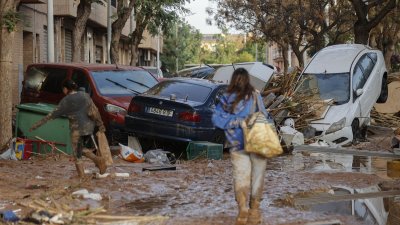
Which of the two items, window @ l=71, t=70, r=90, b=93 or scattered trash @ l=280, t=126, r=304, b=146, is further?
scattered trash @ l=280, t=126, r=304, b=146

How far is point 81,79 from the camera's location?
13797 millimetres

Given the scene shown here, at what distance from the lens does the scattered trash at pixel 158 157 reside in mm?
11414

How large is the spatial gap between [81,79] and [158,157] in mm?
3262

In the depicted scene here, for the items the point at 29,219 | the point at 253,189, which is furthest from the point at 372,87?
the point at 29,219

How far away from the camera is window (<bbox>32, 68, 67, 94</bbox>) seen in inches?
563

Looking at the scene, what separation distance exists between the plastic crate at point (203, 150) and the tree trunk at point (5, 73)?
3358 millimetres

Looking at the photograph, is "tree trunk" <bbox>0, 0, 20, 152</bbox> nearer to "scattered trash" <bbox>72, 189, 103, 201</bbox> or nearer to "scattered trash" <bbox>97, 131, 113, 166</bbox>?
"scattered trash" <bbox>97, 131, 113, 166</bbox>

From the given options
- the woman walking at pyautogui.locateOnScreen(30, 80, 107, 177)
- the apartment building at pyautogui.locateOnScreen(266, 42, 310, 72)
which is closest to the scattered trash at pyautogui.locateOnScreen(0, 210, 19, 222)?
the woman walking at pyautogui.locateOnScreen(30, 80, 107, 177)

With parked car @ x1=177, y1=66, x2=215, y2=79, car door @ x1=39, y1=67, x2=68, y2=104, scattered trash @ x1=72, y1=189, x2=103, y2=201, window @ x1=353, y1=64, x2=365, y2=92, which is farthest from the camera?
parked car @ x1=177, y1=66, x2=215, y2=79

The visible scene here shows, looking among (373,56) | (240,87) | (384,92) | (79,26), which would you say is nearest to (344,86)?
(373,56)

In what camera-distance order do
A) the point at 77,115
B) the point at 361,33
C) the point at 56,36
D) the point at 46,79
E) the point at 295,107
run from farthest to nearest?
1. the point at 56,36
2. the point at 361,33
3. the point at 295,107
4. the point at 46,79
5. the point at 77,115

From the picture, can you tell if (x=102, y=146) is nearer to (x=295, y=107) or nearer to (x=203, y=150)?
(x=203, y=150)

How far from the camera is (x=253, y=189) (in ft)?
21.5

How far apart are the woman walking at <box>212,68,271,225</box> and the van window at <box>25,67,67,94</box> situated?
829 cm
